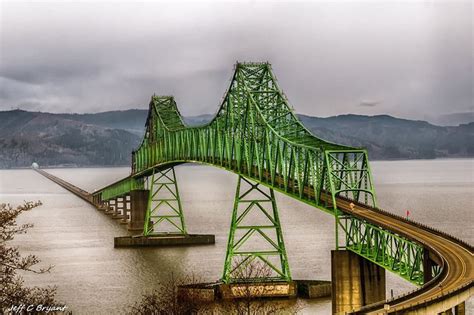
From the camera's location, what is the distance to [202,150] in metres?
95.2

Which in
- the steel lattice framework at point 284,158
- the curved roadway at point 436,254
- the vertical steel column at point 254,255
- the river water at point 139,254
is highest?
the steel lattice framework at point 284,158

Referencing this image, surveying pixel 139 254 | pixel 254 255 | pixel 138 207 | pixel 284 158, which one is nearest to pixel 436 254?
pixel 284 158

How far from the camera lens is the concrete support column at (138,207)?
5487 inches

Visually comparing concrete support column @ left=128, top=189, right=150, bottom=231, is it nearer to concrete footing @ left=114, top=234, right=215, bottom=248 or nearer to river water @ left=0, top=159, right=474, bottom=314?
river water @ left=0, top=159, right=474, bottom=314

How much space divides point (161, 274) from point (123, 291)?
11.9 metres

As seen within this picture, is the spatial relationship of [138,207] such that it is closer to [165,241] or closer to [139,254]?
[165,241]

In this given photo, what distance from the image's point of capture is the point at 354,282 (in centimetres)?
5162

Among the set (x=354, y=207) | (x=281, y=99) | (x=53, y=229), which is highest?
(x=281, y=99)

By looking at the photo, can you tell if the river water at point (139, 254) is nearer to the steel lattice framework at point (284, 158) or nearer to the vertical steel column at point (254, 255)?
the vertical steel column at point (254, 255)

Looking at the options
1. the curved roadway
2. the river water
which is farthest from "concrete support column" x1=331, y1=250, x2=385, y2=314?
the river water

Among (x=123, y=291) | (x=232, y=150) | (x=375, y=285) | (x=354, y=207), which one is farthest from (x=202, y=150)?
(x=375, y=285)

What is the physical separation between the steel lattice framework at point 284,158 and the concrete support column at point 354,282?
1031 mm

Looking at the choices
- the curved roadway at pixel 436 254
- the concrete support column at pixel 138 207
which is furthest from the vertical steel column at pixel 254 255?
the concrete support column at pixel 138 207

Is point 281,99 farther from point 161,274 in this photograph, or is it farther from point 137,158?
point 137,158
